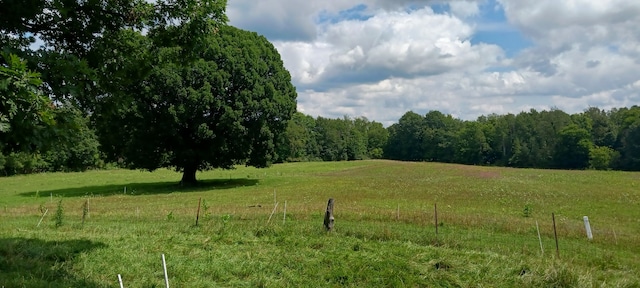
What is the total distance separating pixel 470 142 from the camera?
12325 centimetres

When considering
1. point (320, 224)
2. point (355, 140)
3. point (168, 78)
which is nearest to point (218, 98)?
point (168, 78)

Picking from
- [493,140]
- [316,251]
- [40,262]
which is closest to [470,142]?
[493,140]

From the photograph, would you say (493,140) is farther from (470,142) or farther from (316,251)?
(316,251)

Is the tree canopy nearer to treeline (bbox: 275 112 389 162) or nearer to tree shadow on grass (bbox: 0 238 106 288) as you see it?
tree shadow on grass (bbox: 0 238 106 288)

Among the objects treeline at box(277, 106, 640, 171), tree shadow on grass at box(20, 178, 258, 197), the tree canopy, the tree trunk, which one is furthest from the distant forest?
the tree canopy

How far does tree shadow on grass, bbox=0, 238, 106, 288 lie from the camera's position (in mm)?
9055

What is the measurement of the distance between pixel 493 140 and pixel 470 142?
5819mm

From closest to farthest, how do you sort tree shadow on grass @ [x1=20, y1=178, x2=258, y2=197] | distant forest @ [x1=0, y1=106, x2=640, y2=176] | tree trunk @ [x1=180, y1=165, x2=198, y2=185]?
tree shadow on grass @ [x1=20, y1=178, x2=258, y2=197], tree trunk @ [x1=180, y1=165, x2=198, y2=185], distant forest @ [x1=0, y1=106, x2=640, y2=176]

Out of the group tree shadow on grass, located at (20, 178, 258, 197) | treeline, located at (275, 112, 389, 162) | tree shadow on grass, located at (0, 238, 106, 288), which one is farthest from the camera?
treeline, located at (275, 112, 389, 162)

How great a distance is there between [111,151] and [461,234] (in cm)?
3261

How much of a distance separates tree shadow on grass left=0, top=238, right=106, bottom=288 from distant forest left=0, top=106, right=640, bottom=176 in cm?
5282

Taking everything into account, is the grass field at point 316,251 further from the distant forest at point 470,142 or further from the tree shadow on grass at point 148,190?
the distant forest at point 470,142

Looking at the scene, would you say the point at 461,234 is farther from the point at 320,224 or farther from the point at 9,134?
the point at 9,134

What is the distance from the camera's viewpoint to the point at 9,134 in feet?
19.4
